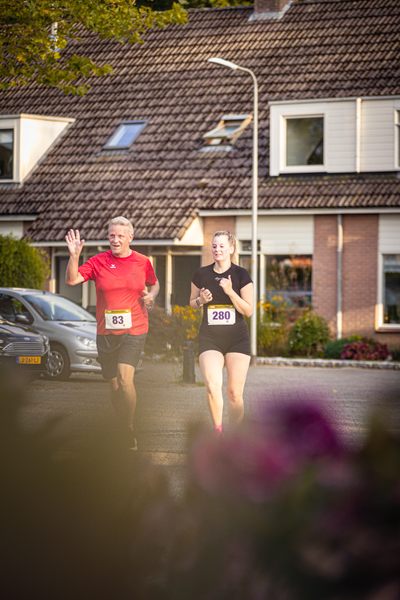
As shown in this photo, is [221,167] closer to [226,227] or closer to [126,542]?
[226,227]

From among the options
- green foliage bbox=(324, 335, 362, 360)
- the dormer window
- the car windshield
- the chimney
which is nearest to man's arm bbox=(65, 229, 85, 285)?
the car windshield

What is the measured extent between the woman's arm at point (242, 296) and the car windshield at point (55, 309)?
8.21 m

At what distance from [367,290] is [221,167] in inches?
199

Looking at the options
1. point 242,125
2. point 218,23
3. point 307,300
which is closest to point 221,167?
point 242,125

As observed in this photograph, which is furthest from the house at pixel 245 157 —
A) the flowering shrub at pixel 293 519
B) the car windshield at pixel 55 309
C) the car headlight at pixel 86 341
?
the flowering shrub at pixel 293 519

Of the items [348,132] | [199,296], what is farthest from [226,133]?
[199,296]

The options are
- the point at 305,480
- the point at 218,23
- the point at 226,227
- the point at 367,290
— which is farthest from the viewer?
the point at 218,23

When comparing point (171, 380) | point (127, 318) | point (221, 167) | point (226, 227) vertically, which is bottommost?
point (171, 380)

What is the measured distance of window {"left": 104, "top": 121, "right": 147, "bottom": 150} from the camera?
77.3 feet

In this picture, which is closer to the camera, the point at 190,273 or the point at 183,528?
the point at 183,528

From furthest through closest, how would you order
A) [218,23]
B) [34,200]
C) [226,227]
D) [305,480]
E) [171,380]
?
[218,23]
[34,200]
[226,227]
[171,380]
[305,480]

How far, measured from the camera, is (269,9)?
83.0 feet

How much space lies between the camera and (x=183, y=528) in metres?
1.39

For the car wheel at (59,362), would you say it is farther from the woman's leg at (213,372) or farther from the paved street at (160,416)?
the paved street at (160,416)
